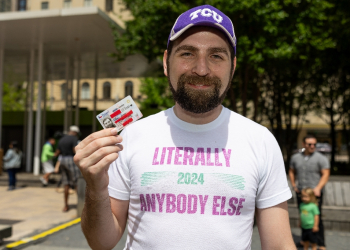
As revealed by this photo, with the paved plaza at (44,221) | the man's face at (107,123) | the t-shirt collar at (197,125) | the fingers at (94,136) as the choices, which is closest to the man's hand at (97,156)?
the fingers at (94,136)

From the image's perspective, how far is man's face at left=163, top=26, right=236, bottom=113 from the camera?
1746mm

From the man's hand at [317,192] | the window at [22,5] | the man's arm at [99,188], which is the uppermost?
the window at [22,5]

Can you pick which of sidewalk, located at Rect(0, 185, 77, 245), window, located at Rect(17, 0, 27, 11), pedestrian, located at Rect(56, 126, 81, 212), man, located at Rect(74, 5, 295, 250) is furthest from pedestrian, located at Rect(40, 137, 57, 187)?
window, located at Rect(17, 0, 27, 11)

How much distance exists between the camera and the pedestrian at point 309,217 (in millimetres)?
5902

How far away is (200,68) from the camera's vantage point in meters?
1.73

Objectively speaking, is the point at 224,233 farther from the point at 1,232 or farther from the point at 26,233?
the point at 26,233

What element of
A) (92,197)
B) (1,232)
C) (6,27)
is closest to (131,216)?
(92,197)

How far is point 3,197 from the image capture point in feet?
36.0

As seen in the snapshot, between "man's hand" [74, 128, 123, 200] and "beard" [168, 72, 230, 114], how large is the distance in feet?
1.39

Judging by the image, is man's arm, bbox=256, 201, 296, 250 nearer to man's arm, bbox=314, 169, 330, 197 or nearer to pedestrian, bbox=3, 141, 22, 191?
man's arm, bbox=314, 169, 330, 197

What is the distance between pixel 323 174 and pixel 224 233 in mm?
5196

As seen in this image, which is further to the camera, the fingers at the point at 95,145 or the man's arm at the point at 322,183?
the man's arm at the point at 322,183

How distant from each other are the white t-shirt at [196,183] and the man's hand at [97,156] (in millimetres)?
230

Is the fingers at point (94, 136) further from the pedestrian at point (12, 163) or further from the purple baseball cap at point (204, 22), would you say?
the pedestrian at point (12, 163)
